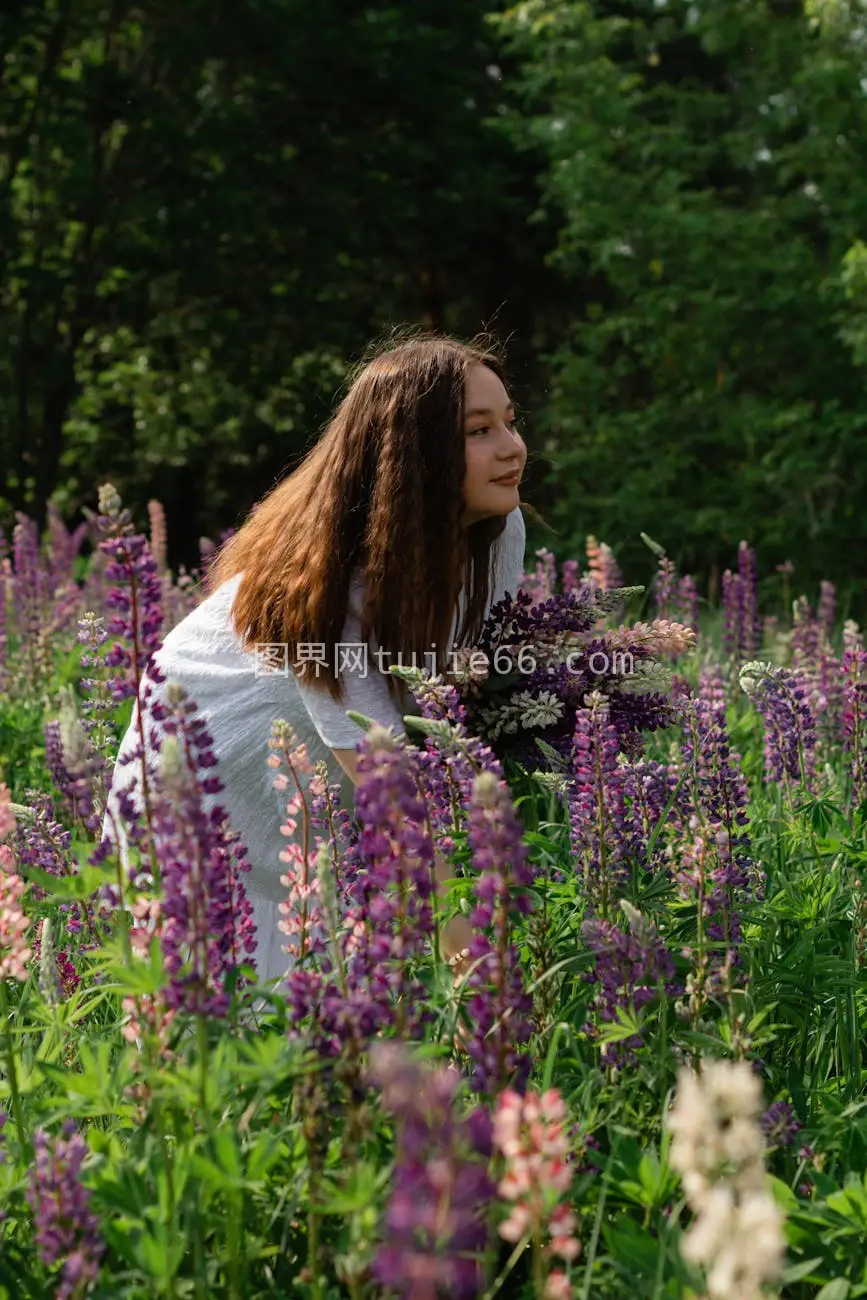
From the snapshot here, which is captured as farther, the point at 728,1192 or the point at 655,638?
the point at 655,638

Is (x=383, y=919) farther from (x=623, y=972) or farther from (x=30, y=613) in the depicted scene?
(x=30, y=613)

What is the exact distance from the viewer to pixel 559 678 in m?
2.98

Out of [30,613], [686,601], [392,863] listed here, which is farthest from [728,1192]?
[30,613]

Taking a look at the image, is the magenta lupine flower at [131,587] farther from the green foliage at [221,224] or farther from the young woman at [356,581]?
the green foliage at [221,224]

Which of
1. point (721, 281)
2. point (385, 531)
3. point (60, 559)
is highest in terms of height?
point (721, 281)

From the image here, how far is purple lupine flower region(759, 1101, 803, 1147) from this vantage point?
211 cm

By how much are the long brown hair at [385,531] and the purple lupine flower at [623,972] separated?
42.2 inches

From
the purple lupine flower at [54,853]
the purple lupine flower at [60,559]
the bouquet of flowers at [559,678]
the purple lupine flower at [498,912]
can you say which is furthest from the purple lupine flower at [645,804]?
the purple lupine flower at [60,559]

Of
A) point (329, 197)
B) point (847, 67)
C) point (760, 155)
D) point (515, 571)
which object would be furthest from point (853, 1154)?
point (329, 197)

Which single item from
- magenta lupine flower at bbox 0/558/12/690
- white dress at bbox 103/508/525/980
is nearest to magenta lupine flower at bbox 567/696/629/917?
white dress at bbox 103/508/525/980

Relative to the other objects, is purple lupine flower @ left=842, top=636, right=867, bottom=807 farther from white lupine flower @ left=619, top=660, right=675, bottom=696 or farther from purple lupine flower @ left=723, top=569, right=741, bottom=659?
purple lupine flower @ left=723, top=569, right=741, bottom=659

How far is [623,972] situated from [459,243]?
1478 cm

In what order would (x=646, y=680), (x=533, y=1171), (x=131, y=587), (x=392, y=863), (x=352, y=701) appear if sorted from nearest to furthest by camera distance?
(x=533, y=1171) → (x=392, y=863) → (x=131, y=587) → (x=646, y=680) → (x=352, y=701)

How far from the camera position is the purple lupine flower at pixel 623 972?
219cm
